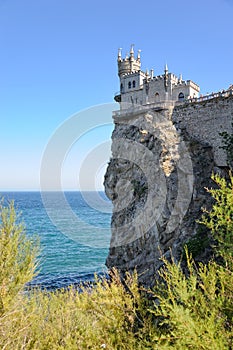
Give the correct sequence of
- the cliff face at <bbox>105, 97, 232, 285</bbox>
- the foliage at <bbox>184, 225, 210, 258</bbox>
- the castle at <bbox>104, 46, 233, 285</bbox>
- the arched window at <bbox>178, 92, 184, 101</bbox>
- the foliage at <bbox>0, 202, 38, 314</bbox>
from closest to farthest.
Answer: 1. the foliage at <bbox>0, 202, 38, 314</bbox>
2. the foliage at <bbox>184, 225, 210, 258</bbox>
3. the cliff face at <bbox>105, 97, 232, 285</bbox>
4. the castle at <bbox>104, 46, 233, 285</bbox>
5. the arched window at <bbox>178, 92, 184, 101</bbox>

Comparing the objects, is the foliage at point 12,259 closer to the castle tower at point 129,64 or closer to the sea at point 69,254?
the sea at point 69,254

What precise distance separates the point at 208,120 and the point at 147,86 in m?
8.33

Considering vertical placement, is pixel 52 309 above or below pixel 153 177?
below

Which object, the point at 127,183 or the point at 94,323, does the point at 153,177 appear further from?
the point at 94,323

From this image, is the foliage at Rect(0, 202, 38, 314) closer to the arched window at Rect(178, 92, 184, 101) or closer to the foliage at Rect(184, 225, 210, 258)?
the foliage at Rect(184, 225, 210, 258)

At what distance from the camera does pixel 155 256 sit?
19.9 metres

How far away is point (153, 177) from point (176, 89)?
29.4ft

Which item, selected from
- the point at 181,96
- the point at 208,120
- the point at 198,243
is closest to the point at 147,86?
the point at 181,96

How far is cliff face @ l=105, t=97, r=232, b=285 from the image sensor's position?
757 inches

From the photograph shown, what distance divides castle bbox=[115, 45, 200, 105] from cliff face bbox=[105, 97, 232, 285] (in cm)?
248

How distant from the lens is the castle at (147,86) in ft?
80.8

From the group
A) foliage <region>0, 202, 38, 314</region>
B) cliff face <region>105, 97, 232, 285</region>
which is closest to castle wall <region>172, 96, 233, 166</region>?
cliff face <region>105, 97, 232, 285</region>

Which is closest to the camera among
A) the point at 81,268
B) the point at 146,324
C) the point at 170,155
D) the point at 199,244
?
the point at 146,324

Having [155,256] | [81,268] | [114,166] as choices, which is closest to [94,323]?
[155,256]
